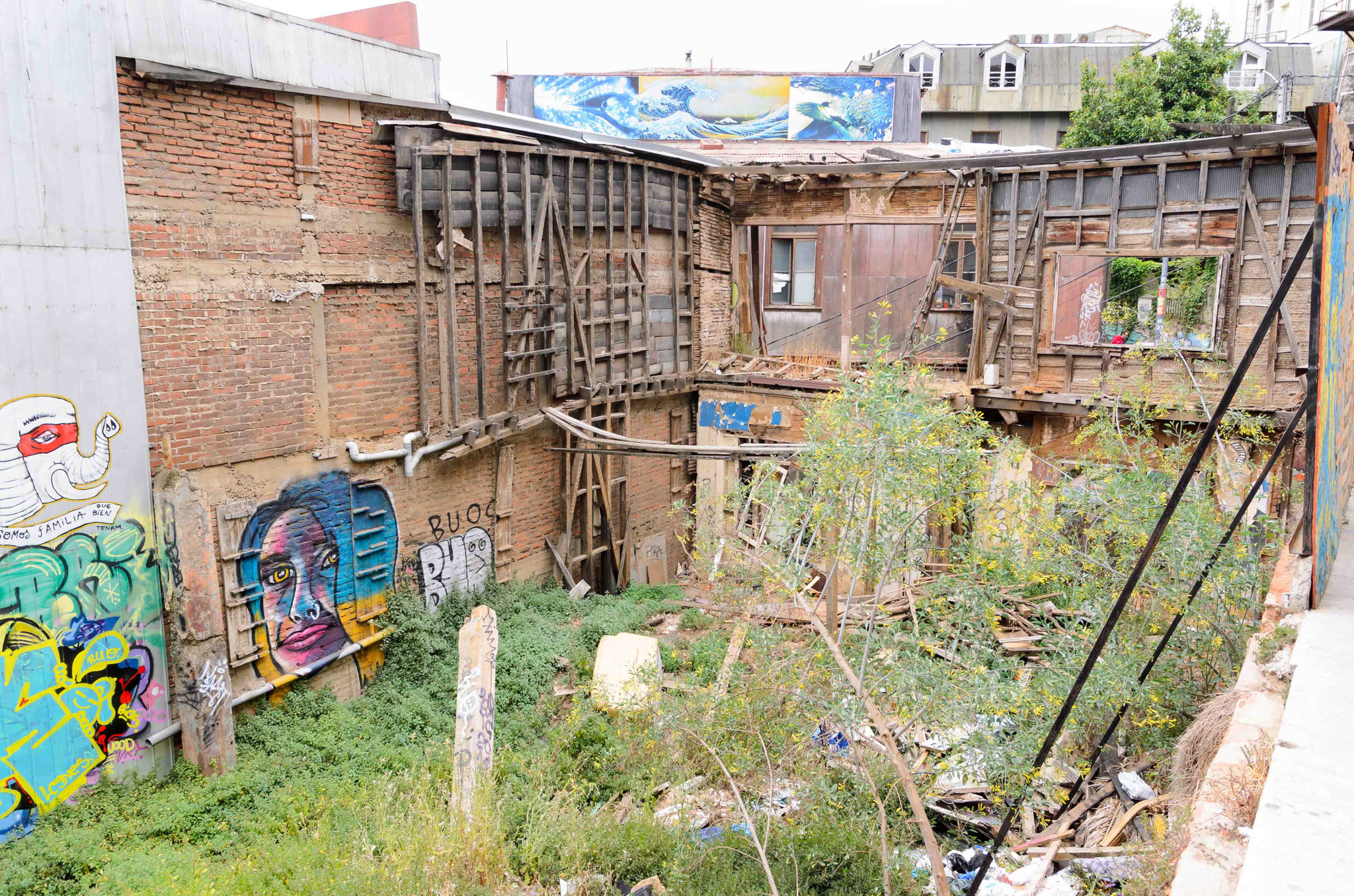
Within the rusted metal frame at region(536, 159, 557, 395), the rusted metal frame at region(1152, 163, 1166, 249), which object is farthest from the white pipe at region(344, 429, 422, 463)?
the rusted metal frame at region(1152, 163, 1166, 249)

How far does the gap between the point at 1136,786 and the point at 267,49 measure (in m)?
10.3

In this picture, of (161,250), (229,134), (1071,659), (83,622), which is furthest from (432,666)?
(1071,659)

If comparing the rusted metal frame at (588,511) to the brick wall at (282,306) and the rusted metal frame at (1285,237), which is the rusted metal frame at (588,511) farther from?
the rusted metal frame at (1285,237)

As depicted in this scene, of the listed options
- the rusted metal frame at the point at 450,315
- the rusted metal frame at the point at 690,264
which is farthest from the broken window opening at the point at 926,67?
the rusted metal frame at the point at 450,315

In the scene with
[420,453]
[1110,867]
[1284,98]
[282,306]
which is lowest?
[1110,867]

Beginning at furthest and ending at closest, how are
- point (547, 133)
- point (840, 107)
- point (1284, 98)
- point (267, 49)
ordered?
point (1284, 98) → point (840, 107) → point (547, 133) → point (267, 49)

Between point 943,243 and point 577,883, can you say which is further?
point 943,243

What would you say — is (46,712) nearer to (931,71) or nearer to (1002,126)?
(931,71)

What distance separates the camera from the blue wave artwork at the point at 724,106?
1236 inches

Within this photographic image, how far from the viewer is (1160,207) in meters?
13.8

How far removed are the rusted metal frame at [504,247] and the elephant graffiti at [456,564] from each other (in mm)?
1904

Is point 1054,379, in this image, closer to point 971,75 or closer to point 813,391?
point 813,391

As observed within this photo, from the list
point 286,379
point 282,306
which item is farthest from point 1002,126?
point 286,379

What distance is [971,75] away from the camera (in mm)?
38719
